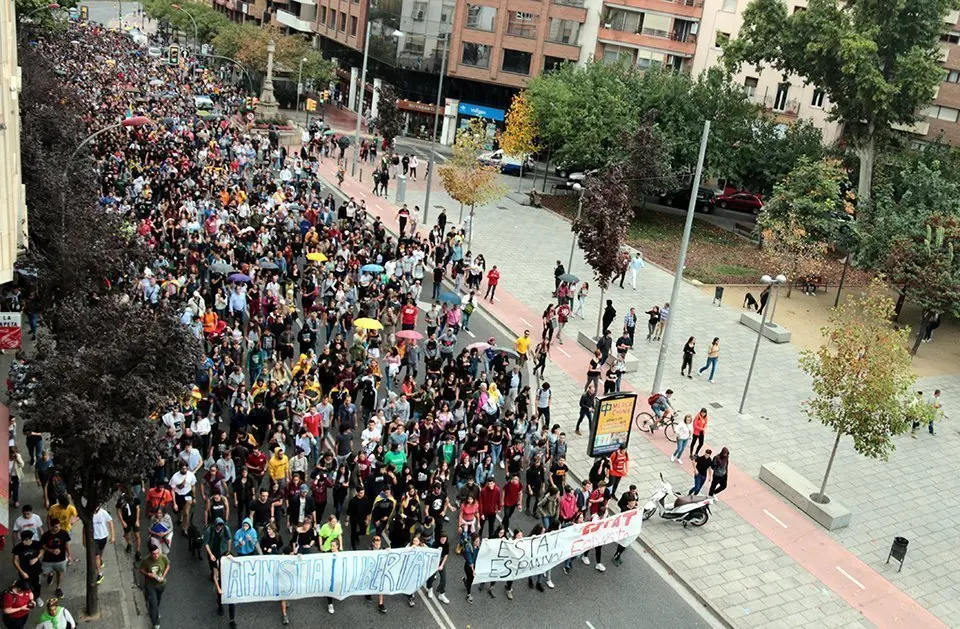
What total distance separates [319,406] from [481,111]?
175ft

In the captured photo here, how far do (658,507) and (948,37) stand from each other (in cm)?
4942

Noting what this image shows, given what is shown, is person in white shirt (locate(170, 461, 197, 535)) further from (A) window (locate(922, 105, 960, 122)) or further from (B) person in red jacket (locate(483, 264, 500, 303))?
(A) window (locate(922, 105, 960, 122))

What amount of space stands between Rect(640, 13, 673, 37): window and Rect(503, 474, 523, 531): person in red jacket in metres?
54.6

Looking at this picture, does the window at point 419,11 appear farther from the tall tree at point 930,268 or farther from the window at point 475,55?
the tall tree at point 930,268

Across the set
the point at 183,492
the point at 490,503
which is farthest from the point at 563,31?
the point at 183,492

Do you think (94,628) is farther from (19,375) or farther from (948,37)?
(948,37)

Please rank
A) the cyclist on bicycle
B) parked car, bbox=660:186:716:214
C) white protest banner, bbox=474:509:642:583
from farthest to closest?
parked car, bbox=660:186:716:214, the cyclist on bicycle, white protest banner, bbox=474:509:642:583

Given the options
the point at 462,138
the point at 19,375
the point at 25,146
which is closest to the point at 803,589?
the point at 19,375

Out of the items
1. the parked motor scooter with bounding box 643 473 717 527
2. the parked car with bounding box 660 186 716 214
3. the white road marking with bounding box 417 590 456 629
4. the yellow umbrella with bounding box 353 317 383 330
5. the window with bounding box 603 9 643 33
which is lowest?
the white road marking with bounding box 417 590 456 629

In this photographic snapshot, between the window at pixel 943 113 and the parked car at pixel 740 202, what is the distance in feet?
39.9

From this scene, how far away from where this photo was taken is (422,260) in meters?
31.3

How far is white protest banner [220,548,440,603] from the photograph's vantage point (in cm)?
1332

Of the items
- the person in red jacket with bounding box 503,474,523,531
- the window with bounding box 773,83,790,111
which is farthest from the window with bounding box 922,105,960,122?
the person in red jacket with bounding box 503,474,523,531

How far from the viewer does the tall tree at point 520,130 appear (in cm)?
5191
